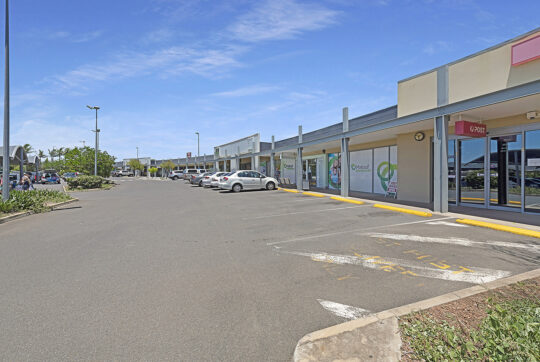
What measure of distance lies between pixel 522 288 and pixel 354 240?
3167 millimetres

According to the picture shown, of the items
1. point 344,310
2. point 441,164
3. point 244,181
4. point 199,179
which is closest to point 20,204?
point 244,181

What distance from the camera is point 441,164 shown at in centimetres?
1023

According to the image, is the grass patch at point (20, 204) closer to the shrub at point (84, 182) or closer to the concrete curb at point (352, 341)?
the concrete curb at point (352, 341)

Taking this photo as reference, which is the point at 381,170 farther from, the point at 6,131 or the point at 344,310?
the point at 6,131

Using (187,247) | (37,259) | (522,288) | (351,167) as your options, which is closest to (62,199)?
(37,259)

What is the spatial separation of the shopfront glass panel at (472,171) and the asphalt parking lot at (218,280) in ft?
14.7

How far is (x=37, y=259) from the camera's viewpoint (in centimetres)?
567

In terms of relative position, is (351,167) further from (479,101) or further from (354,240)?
(354,240)

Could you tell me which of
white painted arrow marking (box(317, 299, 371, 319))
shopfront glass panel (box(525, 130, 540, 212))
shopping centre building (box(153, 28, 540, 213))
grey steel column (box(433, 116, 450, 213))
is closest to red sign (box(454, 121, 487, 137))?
shopping centre building (box(153, 28, 540, 213))

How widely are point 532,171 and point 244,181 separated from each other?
51.8 ft

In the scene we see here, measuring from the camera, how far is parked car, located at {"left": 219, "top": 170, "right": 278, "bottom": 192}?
835 inches

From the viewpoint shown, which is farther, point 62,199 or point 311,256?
point 62,199

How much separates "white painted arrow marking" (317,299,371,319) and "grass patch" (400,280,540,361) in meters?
0.45

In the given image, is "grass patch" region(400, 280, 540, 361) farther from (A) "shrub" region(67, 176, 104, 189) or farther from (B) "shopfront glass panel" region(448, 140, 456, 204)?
(A) "shrub" region(67, 176, 104, 189)
